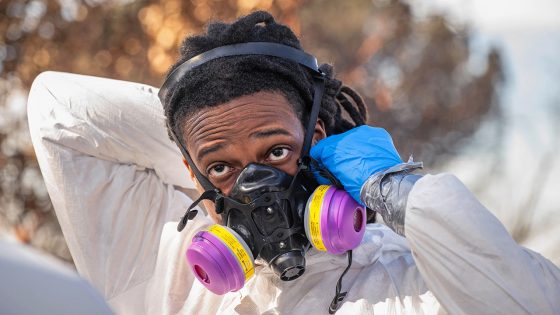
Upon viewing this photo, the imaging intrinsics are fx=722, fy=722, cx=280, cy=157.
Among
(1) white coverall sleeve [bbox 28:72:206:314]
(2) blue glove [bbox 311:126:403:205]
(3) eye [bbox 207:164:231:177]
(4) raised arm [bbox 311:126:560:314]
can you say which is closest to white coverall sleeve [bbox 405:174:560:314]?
(4) raised arm [bbox 311:126:560:314]

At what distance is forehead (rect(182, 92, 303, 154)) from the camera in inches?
88.2

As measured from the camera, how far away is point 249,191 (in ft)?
7.12

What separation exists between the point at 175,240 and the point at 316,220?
29.0 inches

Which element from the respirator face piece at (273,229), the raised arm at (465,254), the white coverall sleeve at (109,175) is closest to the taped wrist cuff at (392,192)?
the raised arm at (465,254)

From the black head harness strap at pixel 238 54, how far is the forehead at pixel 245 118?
9 cm

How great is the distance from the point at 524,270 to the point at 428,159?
31.8 ft

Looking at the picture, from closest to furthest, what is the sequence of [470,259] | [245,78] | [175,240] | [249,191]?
[470,259]
[249,191]
[245,78]
[175,240]

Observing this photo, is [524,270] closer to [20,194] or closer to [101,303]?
[101,303]

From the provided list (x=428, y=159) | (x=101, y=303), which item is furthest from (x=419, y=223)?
(x=428, y=159)

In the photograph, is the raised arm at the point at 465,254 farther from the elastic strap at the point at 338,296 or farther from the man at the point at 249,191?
the elastic strap at the point at 338,296

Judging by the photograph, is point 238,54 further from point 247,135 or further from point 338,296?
point 338,296

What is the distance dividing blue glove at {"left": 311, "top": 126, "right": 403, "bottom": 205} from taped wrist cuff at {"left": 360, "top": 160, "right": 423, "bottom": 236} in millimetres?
61

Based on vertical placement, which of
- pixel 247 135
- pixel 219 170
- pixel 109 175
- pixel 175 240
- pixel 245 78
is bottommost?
pixel 175 240

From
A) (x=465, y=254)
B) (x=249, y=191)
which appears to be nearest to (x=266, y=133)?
(x=249, y=191)
